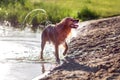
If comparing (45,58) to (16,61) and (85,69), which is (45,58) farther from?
(85,69)

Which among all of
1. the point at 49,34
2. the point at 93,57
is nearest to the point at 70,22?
the point at 49,34

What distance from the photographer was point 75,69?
30.5ft

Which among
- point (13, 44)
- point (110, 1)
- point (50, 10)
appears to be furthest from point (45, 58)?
point (110, 1)

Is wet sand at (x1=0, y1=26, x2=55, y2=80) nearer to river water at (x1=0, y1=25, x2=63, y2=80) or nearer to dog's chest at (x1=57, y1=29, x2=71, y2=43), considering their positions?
river water at (x1=0, y1=25, x2=63, y2=80)

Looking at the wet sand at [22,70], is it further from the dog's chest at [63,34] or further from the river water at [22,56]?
the dog's chest at [63,34]

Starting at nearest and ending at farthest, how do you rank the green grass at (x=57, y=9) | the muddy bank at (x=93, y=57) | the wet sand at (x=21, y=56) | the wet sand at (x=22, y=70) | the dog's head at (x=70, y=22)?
the muddy bank at (x=93, y=57) < the wet sand at (x=22, y=70) < the wet sand at (x=21, y=56) < the dog's head at (x=70, y=22) < the green grass at (x=57, y=9)

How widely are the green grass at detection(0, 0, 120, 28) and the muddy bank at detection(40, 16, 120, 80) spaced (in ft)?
19.5

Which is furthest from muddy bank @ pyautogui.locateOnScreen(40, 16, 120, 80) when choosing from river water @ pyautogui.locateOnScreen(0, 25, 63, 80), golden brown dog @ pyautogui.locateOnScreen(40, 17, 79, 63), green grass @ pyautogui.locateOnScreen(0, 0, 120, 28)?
green grass @ pyautogui.locateOnScreen(0, 0, 120, 28)

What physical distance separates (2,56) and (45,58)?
Answer: 1.16 metres

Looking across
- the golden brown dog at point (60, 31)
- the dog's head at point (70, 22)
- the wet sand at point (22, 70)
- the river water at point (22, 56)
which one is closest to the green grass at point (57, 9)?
the river water at point (22, 56)

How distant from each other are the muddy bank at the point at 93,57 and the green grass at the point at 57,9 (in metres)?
5.94

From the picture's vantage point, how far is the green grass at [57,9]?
19.0 m

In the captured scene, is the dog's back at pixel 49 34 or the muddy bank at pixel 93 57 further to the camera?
the dog's back at pixel 49 34

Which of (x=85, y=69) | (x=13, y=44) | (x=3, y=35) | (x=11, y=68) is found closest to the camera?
(x=85, y=69)
